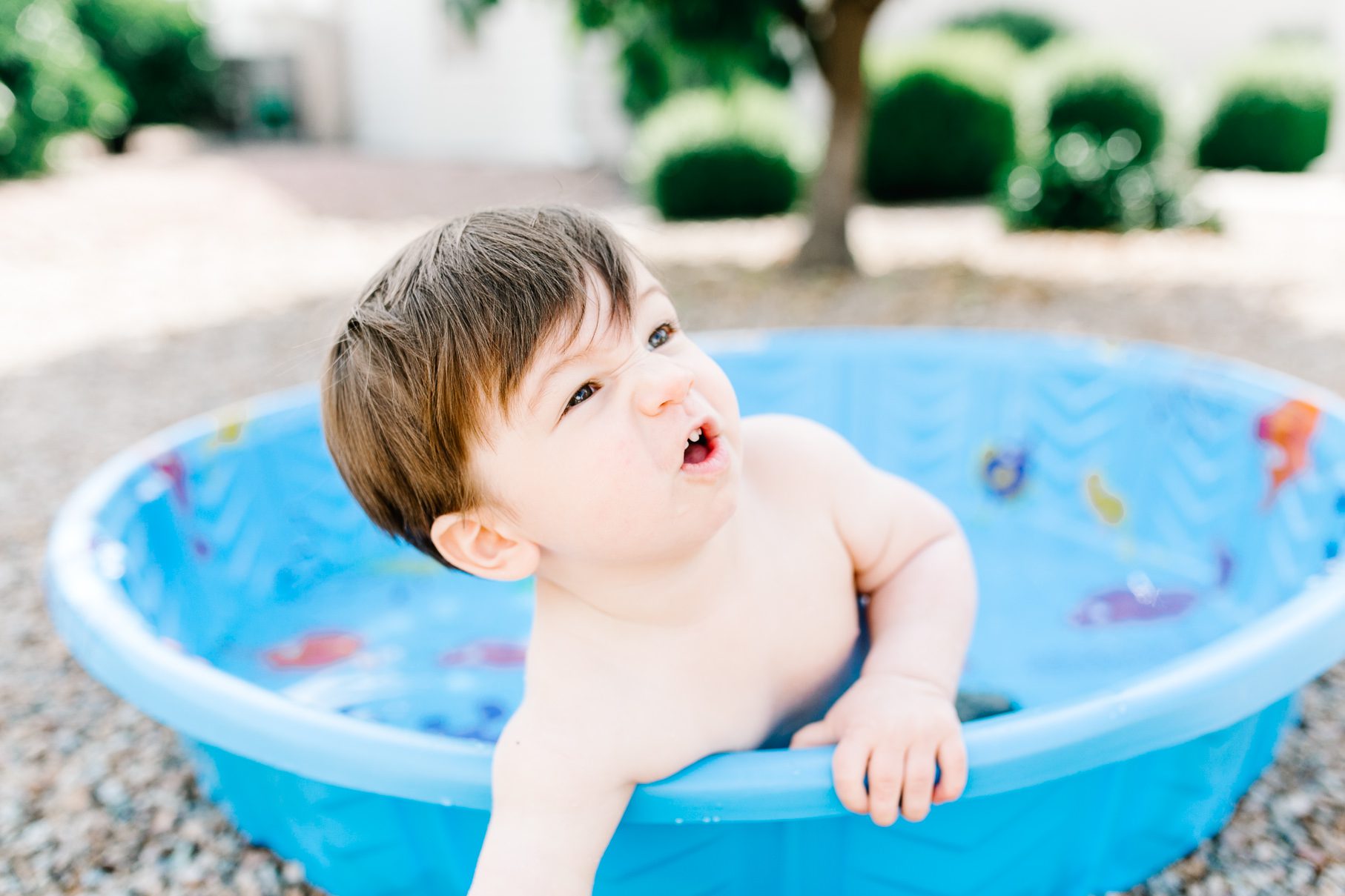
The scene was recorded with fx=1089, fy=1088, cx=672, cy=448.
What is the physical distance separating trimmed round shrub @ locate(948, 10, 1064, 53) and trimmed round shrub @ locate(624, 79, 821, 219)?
6031 mm

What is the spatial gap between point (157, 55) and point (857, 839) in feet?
59.6

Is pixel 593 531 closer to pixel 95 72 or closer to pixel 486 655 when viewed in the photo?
pixel 486 655

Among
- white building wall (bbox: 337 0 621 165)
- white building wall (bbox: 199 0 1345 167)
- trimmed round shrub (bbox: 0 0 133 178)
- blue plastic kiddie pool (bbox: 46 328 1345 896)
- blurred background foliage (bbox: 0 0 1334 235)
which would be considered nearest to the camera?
blue plastic kiddie pool (bbox: 46 328 1345 896)

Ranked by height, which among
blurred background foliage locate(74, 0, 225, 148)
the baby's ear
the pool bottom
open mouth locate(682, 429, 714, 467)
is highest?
open mouth locate(682, 429, 714, 467)

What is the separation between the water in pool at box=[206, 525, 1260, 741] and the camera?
2516 millimetres

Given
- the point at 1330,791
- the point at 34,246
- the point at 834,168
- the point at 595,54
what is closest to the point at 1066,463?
the point at 1330,791

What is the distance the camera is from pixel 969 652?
2.61 m

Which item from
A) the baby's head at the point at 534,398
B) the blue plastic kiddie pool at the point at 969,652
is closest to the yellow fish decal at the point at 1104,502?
the blue plastic kiddie pool at the point at 969,652

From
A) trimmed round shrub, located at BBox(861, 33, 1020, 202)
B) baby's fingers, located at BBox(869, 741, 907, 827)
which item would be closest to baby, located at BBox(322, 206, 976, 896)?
baby's fingers, located at BBox(869, 741, 907, 827)

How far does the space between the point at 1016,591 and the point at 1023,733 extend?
172 centimetres

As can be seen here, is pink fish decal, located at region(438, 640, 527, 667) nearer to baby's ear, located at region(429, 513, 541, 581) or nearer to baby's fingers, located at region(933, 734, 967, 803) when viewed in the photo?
baby's ear, located at region(429, 513, 541, 581)

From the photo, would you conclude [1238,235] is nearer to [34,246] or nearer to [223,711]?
[223,711]

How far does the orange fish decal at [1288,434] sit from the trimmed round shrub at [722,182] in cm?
611

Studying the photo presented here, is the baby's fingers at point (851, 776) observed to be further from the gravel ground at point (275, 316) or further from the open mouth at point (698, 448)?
the gravel ground at point (275, 316)
